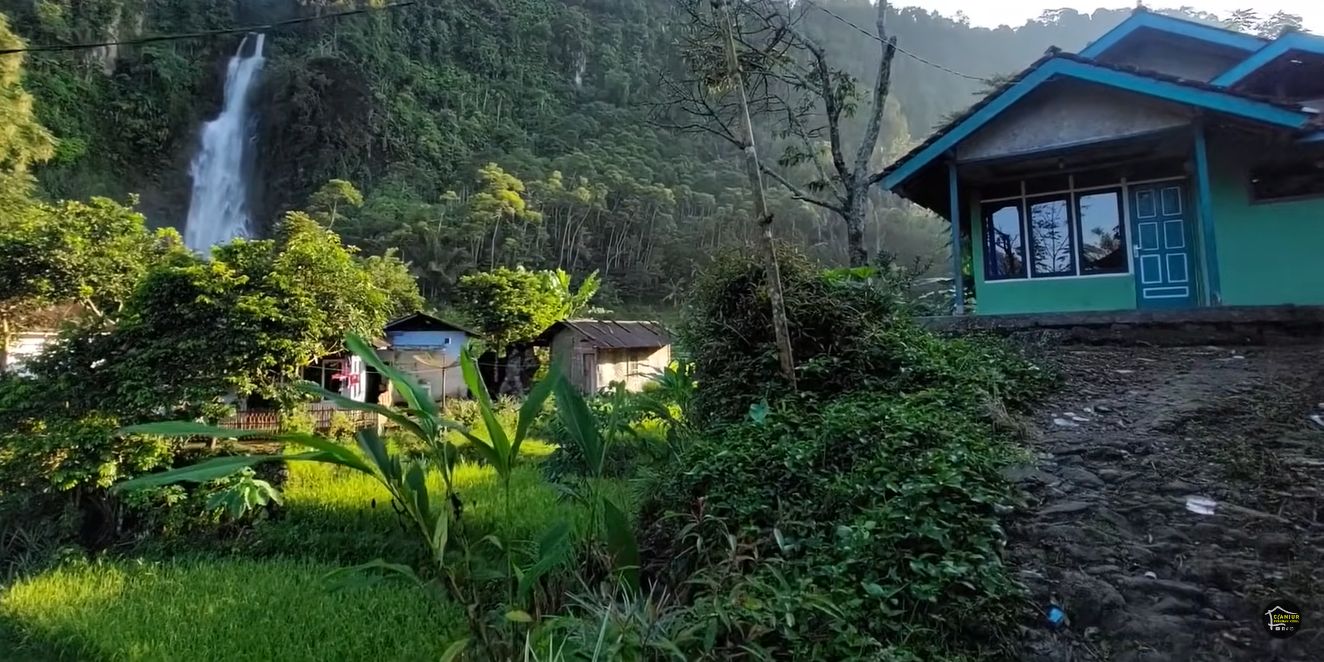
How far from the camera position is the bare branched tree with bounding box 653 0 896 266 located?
8.66m

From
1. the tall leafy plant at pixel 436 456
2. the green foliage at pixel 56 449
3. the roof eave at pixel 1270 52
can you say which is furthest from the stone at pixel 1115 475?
the green foliage at pixel 56 449

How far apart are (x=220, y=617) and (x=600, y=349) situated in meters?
14.2

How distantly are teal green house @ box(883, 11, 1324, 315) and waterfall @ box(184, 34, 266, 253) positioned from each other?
129 ft

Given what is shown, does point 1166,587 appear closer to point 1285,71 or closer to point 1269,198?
point 1269,198

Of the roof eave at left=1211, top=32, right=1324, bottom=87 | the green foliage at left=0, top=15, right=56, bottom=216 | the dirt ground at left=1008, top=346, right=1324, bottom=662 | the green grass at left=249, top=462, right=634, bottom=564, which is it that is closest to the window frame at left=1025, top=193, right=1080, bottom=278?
the roof eave at left=1211, top=32, right=1324, bottom=87

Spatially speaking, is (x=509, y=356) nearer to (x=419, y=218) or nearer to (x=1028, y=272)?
(x=1028, y=272)

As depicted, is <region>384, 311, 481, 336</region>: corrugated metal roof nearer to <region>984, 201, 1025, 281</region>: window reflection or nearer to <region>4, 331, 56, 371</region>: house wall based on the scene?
<region>4, 331, 56, 371</region>: house wall

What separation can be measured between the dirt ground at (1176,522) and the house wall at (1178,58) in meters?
5.77

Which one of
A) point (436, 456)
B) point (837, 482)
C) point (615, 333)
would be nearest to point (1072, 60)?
point (837, 482)

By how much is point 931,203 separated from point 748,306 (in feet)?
19.7

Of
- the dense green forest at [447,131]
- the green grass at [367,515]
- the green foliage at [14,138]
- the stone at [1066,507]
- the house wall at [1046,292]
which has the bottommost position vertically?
the green grass at [367,515]

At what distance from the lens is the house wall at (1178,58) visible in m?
8.44

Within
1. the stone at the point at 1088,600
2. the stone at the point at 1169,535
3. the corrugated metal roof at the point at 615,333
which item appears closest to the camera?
the stone at the point at 1088,600

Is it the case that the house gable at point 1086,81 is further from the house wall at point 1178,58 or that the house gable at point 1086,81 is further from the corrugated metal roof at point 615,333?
the corrugated metal roof at point 615,333
